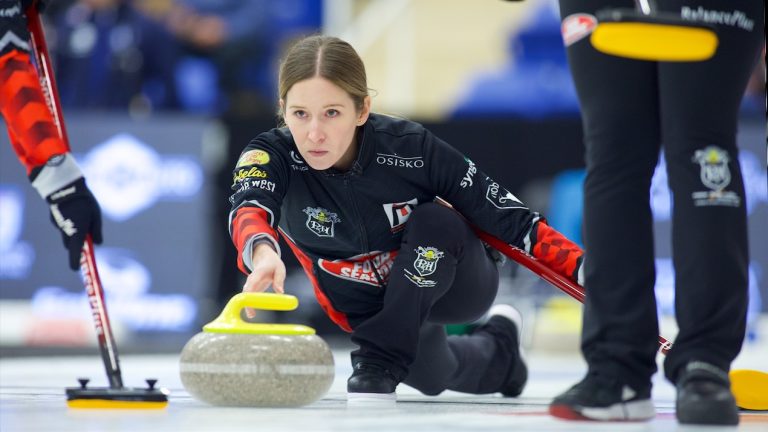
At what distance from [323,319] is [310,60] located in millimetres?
3931

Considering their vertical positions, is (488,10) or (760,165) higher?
(488,10)

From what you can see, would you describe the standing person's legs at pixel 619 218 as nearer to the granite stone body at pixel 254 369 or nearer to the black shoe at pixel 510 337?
the granite stone body at pixel 254 369

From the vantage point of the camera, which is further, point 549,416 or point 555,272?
point 555,272

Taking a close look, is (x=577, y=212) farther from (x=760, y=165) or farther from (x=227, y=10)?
(x=227, y=10)

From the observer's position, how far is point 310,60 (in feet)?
8.59

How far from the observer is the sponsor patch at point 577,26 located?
209cm

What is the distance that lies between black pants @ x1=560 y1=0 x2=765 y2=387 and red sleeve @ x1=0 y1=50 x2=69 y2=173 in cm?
118

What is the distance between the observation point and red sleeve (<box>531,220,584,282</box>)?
2.66 metres

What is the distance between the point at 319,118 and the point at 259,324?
0.56 metres

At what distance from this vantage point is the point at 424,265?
2697mm

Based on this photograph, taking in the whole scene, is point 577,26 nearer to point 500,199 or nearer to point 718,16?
point 718,16

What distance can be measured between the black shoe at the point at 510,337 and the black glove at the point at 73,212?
1258 mm

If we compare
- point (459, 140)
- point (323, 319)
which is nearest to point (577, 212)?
point (459, 140)

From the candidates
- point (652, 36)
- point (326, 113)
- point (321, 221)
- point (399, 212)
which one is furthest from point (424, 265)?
point (652, 36)
